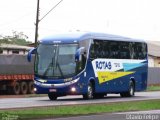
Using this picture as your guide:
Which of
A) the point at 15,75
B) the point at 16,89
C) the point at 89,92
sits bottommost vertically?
the point at 16,89

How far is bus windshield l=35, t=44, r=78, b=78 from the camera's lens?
3278 centimetres

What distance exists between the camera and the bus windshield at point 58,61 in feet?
108

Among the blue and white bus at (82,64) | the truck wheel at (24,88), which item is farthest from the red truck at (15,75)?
the blue and white bus at (82,64)

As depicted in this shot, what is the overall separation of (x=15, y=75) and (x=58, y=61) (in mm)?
13360

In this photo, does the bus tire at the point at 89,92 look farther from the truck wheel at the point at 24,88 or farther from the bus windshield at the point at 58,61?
the truck wheel at the point at 24,88

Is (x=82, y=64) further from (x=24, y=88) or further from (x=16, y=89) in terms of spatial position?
(x=24, y=88)

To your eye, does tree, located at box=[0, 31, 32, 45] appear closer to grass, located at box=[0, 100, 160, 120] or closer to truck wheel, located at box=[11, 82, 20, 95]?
truck wheel, located at box=[11, 82, 20, 95]

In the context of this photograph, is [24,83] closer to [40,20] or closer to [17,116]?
[40,20]

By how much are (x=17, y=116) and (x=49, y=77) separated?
13.3 meters

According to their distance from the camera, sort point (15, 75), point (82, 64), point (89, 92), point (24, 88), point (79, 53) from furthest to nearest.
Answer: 1. point (24, 88)
2. point (15, 75)
3. point (89, 92)
4. point (82, 64)
5. point (79, 53)

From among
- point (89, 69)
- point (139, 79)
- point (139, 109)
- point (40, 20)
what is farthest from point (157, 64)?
point (139, 109)

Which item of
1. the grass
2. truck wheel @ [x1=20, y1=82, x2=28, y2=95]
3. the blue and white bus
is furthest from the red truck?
the grass

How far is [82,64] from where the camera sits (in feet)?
109

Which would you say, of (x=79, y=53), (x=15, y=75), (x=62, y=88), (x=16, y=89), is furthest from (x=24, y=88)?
(x=79, y=53)
